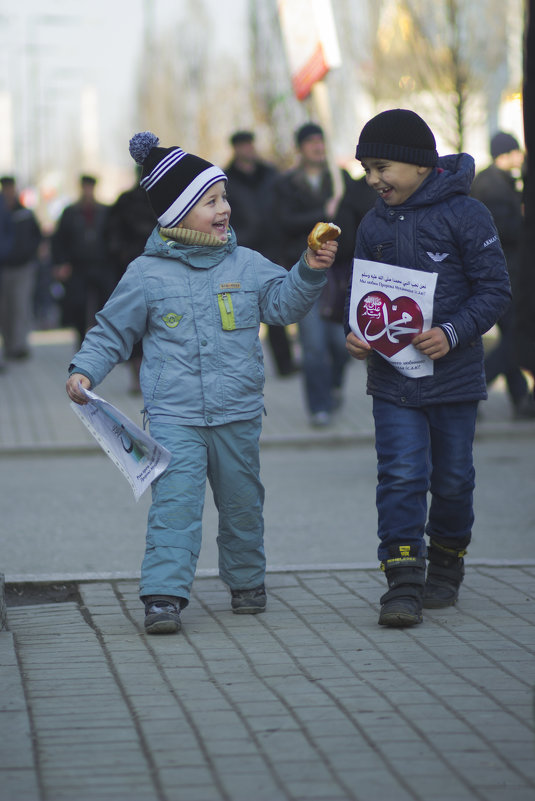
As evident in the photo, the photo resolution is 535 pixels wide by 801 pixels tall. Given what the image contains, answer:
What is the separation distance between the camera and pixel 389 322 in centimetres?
527

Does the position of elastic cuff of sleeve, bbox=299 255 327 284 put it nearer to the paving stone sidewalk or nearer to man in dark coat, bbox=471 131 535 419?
the paving stone sidewalk

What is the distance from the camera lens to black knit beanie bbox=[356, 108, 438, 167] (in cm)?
520

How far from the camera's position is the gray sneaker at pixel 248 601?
5.45 metres

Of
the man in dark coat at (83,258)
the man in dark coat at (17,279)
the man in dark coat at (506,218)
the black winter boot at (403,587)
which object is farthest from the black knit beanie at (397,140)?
the man in dark coat at (17,279)

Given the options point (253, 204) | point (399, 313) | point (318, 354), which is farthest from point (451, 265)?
point (253, 204)

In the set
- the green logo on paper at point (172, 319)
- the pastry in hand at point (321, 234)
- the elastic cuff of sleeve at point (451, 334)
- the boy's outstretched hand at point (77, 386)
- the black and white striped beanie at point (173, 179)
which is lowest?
the boy's outstretched hand at point (77, 386)

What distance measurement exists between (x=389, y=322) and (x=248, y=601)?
3.76 feet

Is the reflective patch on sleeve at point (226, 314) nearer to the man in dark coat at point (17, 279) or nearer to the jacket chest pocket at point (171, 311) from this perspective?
the jacket chest pocket at point (171, 311)

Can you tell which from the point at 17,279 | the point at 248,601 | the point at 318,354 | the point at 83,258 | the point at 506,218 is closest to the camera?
the point at 248,601

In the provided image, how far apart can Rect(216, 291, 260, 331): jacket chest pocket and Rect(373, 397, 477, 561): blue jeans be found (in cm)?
55

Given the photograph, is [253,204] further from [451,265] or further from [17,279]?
[451,265]

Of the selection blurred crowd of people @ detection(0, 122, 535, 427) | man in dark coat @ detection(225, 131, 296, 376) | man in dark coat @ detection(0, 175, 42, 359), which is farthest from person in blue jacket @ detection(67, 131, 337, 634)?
man in dark coat @ detection(0, 175, 42, 359)

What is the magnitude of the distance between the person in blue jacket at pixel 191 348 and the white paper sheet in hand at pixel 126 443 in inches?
3.3

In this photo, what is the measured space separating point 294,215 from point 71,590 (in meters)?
5.82
